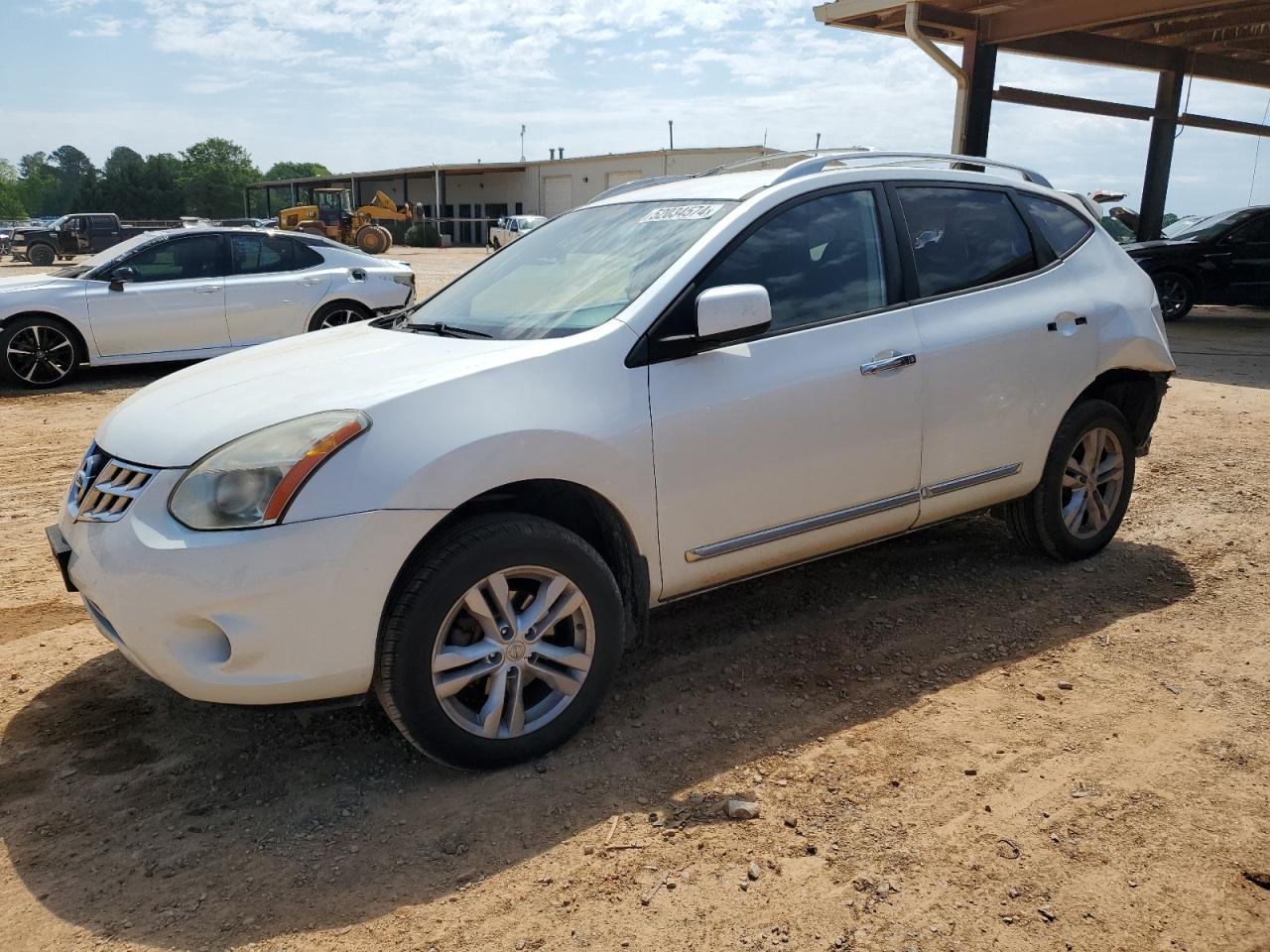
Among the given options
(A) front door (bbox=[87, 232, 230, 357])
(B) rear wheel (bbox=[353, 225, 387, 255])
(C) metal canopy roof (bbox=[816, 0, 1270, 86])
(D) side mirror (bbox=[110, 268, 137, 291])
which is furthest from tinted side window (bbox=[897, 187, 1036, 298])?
(B) rear wheel (bbox=[353, 225, 387, 255])

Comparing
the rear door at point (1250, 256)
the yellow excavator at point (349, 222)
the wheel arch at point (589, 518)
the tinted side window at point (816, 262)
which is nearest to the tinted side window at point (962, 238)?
the tinted side window at point (816, 262)

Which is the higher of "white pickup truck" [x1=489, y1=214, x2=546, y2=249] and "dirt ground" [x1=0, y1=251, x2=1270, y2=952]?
"white pickup truck" [x1=489, y1=214, x2=546, y2=249]

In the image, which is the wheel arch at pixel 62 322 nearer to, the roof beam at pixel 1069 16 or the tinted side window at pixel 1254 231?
the roof beam at pixel 1069 16

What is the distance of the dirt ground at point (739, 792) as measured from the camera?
2.45 m

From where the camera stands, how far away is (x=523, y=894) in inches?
100

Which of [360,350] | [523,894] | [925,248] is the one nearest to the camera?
[523,894]

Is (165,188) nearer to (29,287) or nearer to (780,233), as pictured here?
(29,287)

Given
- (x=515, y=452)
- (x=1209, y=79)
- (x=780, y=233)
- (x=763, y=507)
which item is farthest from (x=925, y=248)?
(x=1209, y=79)

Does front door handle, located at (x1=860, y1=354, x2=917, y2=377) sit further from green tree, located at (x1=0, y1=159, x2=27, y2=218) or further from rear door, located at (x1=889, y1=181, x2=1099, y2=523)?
green tree, located at (x1=0, y1=159, x2=27, y2=218)

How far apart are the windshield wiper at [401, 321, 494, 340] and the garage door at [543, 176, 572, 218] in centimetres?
4889

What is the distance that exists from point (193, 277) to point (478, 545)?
852 centimetres

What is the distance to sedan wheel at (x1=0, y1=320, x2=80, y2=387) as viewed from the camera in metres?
9.34

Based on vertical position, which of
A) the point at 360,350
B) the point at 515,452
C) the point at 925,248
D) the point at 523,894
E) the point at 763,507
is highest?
the point at 925,248

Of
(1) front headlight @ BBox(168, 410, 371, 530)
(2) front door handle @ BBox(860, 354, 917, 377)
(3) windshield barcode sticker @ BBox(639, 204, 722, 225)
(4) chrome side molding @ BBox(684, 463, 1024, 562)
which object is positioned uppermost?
(3) windshield barcode sticker @ BBox(639, 204, 722, 225)
